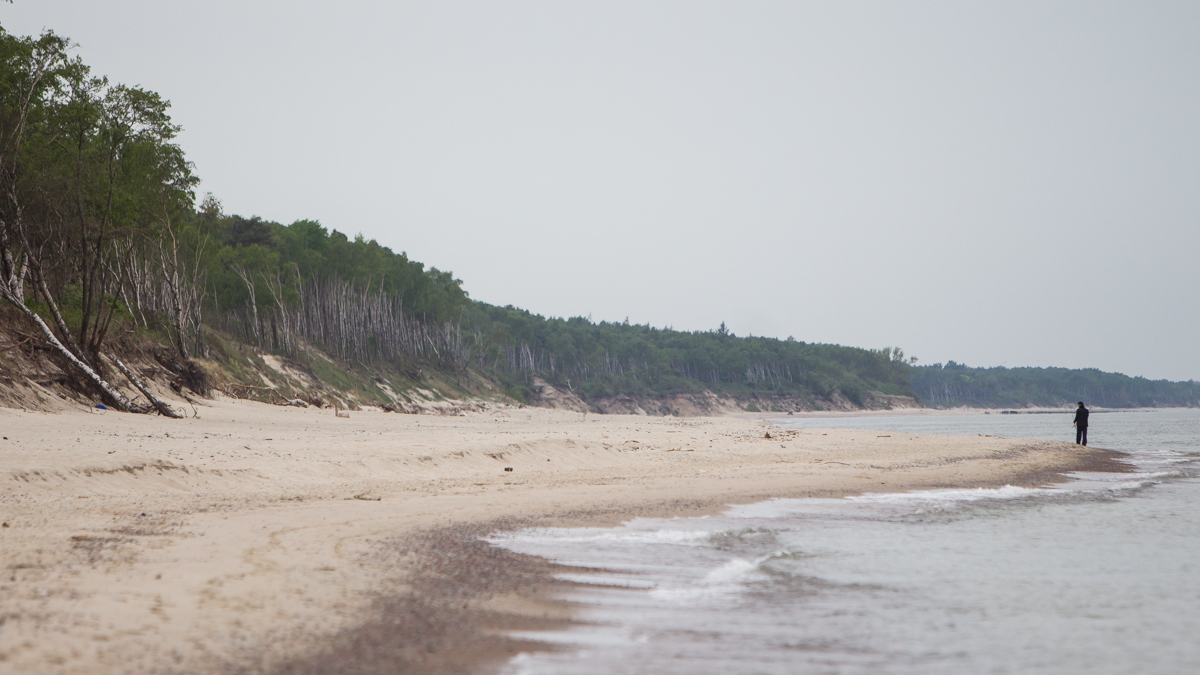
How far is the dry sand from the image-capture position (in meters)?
3.96

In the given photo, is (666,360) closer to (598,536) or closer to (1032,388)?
(1032,388)

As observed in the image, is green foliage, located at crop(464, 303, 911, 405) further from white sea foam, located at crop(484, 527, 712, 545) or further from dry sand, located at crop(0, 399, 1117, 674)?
white sea foam, located at crop(484, 527, 712, 545)

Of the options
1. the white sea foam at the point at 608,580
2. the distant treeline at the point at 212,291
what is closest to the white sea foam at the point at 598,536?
the white sea foam at the point at 608,580

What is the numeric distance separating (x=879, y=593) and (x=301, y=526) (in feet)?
18.2

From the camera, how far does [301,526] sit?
7.34 meters

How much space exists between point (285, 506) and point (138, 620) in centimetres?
462

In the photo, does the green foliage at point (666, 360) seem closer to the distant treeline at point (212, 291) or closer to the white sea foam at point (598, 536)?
the distant treeline at point (212, 291)

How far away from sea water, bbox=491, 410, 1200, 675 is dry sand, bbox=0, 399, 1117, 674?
2.12ft

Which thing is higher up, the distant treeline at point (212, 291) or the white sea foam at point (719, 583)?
the distant treeline at point (212, 291)

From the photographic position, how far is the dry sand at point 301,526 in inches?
156

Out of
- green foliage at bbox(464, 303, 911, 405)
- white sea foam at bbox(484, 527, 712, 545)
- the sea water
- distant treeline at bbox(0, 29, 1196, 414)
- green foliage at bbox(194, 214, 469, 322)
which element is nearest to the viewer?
the sea water

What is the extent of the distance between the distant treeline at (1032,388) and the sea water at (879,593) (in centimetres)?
16468

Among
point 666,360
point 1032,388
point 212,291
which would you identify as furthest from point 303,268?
point 1032,388

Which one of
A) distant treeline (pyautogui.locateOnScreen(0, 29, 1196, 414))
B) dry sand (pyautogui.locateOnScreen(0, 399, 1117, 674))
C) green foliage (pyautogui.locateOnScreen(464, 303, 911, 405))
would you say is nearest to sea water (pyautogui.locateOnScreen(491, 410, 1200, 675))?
dry sand (pyautogui.locateOnScreen(0, 399, 1117, 674))
